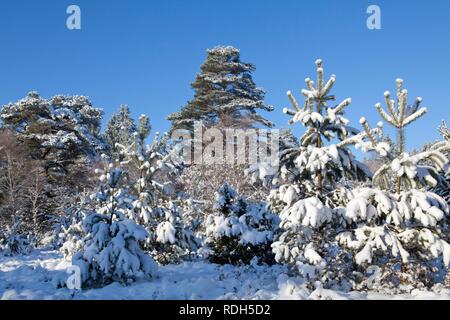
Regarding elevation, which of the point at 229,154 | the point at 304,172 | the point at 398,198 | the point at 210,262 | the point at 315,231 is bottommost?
the point at 210,262

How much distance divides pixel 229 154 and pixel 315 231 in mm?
17126

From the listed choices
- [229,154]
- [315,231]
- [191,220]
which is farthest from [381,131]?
[229,154]

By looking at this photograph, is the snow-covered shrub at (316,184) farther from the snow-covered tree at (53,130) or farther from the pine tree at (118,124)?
the pine tree at (118,124)

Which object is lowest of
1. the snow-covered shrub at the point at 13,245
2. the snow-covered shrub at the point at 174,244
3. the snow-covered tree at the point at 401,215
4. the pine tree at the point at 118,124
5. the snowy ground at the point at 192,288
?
the snow-covered shrub at the point at 13,245

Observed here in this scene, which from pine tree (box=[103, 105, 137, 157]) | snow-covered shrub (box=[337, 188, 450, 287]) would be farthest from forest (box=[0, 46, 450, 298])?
pine tree (box=[103, 105, 137, 157])

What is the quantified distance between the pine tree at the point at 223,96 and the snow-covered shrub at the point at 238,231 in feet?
48.8

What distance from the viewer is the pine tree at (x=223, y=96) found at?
26.5m

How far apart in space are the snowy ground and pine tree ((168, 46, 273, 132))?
58.3 feet

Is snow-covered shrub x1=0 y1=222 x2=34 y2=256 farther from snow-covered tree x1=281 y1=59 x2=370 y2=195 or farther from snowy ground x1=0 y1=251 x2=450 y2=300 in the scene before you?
snow-covered tree x1=281 y1=59 x2=370 y2=195

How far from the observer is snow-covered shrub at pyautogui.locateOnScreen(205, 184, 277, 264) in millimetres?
10141

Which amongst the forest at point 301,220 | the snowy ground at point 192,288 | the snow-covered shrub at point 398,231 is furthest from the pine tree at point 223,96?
the snow-covered shrub at point 398,231
